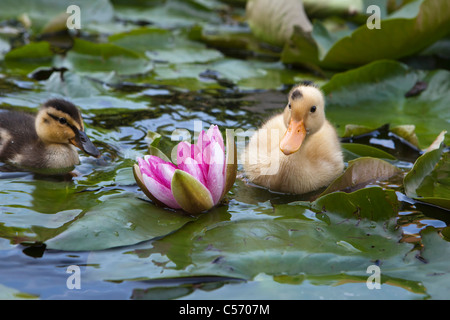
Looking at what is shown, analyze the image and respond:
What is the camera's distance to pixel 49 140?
3.78 meters

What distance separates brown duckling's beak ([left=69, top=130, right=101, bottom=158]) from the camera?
144 inches

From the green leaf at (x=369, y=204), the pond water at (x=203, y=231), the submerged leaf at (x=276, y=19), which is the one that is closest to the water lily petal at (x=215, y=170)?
the pond water at (x=203, y=231)

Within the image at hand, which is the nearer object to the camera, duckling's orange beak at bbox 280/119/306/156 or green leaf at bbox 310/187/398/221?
green leaf at bbox 310/187/398/221

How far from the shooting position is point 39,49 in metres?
5.42

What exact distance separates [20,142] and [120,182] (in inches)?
35.7

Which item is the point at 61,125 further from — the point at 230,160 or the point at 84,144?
the point at 230,160

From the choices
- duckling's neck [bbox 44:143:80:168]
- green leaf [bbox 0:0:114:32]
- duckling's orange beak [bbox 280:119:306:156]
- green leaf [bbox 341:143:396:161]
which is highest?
green leaf [bbox 0:0:114:32]

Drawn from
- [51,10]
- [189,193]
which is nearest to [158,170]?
[189,193]

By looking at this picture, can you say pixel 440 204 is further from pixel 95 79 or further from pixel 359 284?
pixel 95 79

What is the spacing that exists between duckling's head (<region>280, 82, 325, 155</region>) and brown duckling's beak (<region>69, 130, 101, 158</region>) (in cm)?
121

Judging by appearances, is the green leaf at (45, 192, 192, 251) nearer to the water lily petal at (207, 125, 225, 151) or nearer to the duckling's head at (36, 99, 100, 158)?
the water lily petal at (207, 125, 225, 151)

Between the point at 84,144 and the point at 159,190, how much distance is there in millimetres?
1106

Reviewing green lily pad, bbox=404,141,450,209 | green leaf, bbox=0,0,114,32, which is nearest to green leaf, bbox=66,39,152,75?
green leaf, bbox=0,0,114,32

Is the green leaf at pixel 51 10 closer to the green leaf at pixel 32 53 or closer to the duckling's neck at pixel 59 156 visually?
the green leaf at pixel 32 53
